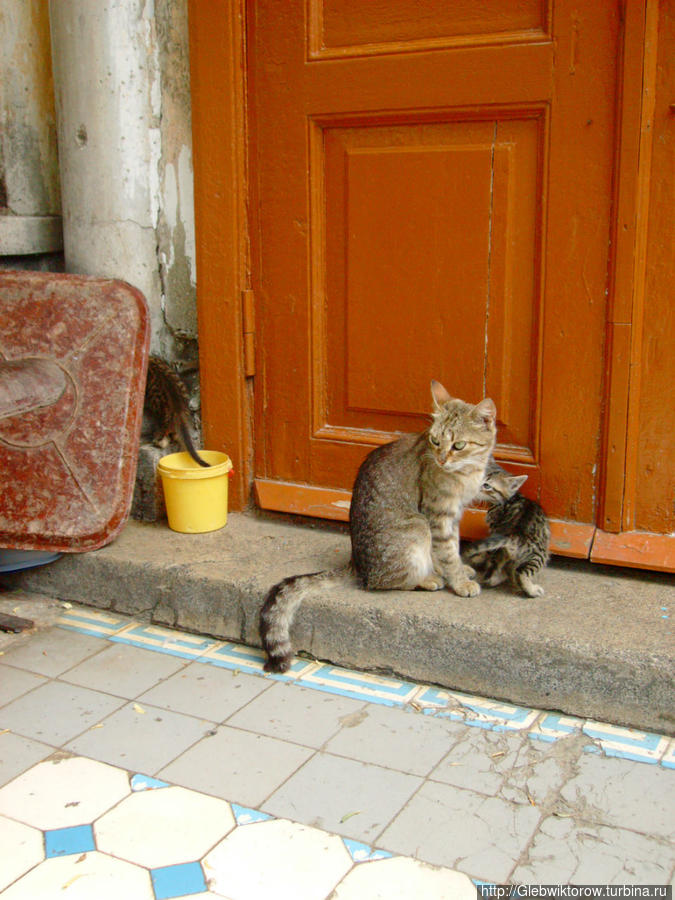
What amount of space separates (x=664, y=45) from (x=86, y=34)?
2349 mm

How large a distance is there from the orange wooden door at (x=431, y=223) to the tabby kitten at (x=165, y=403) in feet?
1.26

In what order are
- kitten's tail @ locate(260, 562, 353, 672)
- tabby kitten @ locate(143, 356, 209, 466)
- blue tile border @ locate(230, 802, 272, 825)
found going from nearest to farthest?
blue tile border @ locate(230, 802, 272, 825), kitten's tail @ locate(260, 562, 353, 672), tabby kitten @ locate(143, 356, 209, 466)

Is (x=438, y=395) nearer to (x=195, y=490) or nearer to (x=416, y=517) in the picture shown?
(x=416, y=517)

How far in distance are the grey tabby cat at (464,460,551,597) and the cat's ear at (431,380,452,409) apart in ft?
1.03

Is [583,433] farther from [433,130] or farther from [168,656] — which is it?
[168,656]

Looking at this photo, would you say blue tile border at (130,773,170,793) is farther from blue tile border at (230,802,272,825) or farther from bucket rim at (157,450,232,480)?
bucket rim at (157,450,232,480)

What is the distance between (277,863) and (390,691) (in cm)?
95

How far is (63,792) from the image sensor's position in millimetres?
2770

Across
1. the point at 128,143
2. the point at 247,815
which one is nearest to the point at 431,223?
the point at 128,143

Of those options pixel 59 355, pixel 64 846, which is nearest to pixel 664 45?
pixel 59 355

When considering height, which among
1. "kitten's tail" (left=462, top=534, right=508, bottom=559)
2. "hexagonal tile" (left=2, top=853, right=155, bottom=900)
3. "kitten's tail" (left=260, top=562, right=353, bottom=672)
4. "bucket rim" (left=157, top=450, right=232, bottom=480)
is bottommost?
"hexagonal tile" (left=2, top=853, right=155, bottom=900)

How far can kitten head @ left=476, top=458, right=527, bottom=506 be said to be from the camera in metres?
3.57

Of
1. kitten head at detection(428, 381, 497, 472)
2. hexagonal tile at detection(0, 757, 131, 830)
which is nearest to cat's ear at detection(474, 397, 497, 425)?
kitten head at detection(428, 381, 497, 472)

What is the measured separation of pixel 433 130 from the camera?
3.67 metres
